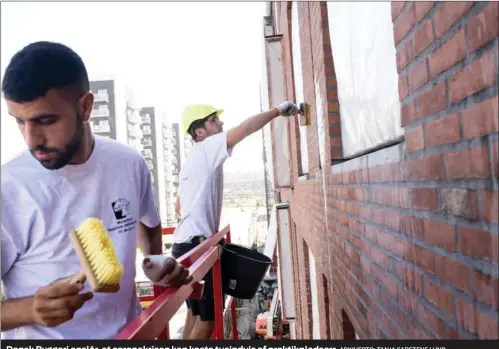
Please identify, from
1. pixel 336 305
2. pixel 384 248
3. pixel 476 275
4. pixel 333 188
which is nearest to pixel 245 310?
pixel 336 305

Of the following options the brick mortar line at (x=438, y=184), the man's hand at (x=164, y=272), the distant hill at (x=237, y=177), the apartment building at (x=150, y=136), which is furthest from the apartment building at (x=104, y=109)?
the brick mortar line at (x=438, y=184)

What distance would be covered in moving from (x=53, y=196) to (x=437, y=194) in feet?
4.57

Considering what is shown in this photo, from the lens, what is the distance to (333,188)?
2.79 meters

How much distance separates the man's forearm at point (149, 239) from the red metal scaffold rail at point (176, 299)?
0.52 feet

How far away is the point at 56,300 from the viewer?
1.45 metres

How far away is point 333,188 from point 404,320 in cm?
132

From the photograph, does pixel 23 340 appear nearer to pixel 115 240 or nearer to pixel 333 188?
pixel 115 240

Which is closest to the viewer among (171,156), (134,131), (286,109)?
(134,131)

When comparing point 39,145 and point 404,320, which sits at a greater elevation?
point 39,145

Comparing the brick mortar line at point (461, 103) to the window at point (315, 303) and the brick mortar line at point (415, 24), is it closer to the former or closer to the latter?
the brick mortar line at point (415, 24)

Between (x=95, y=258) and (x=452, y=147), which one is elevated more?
(x=452, y=147)

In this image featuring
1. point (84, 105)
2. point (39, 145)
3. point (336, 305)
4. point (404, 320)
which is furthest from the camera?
point (336, 305)

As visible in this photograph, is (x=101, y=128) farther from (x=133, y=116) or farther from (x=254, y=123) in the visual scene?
(x=254, y=123)

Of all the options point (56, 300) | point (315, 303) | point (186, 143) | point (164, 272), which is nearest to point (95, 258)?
point (56, 300)
